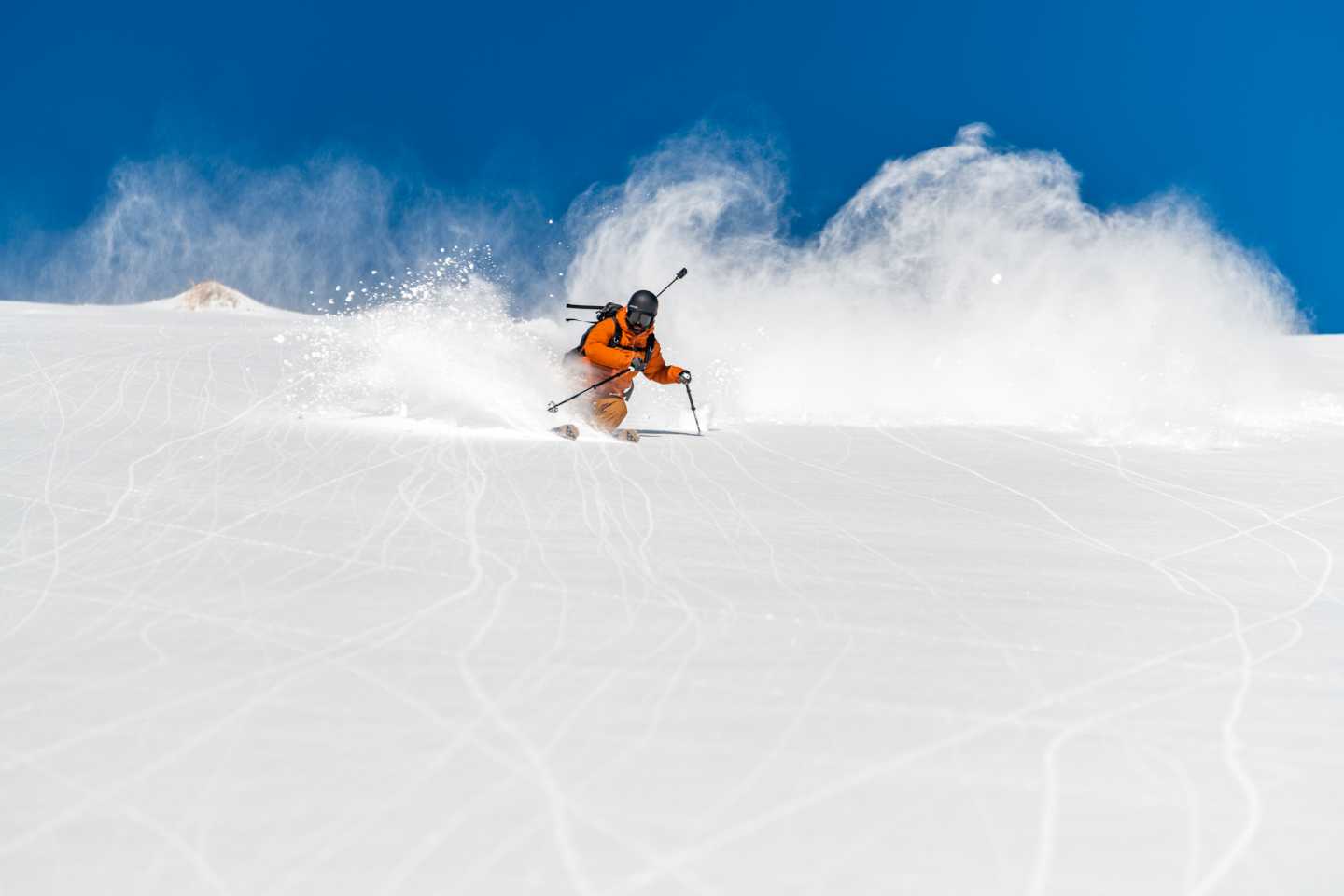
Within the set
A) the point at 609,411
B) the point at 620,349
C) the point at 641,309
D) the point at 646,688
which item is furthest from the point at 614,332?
the point at 646,688

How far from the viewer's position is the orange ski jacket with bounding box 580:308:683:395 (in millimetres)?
11203

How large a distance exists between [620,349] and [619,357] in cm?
11

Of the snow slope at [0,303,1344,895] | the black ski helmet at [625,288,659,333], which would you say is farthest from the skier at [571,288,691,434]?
the snow slope at [0,303,1344,895]

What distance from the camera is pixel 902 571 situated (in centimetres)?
590

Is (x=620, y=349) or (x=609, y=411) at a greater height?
(x=620, y=349)

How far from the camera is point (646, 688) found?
12.5ft

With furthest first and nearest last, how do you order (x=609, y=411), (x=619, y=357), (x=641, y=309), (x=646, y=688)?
1. (x=609, y=411)
2. (x=619, y=357)
3. (x=641, y=309)
4. (x=646, y=688)

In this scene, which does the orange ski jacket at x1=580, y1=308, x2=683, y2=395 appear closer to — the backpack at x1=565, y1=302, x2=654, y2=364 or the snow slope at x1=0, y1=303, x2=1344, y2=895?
the backpack at x1=565, y1=302, x2=654, y2=364

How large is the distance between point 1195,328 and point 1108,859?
16953mm

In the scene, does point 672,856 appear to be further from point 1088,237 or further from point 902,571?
point 1088,237

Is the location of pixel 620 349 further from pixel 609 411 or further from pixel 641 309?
pixel 609 411

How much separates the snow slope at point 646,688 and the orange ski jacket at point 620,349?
301cm

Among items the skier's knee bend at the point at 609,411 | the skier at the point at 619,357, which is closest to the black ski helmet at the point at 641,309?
the skier at the point at 619,357

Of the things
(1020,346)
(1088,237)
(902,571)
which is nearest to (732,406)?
(1020,346)
